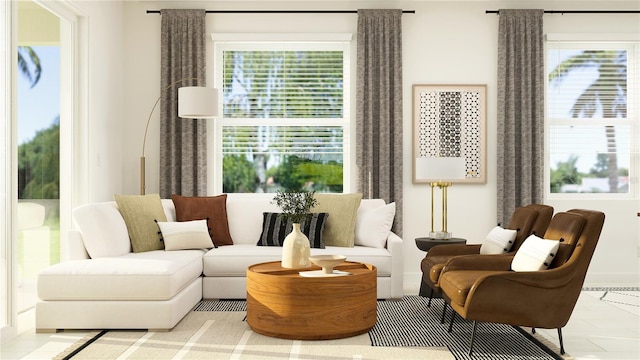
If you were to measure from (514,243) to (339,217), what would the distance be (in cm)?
162

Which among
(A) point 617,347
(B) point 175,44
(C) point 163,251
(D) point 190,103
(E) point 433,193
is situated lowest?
(A) point 617,347

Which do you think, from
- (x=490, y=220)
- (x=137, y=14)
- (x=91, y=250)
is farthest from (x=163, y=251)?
(x=490, y=220)

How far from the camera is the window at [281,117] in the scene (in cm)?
679

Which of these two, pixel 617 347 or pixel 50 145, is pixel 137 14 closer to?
pixel 50 145

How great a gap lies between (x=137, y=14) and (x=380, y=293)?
12.7 feet

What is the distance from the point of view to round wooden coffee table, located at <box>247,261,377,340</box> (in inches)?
160

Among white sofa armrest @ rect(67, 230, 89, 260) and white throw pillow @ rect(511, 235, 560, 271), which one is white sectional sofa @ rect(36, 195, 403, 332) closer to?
white sofa armrest @ rect(67, 230, 89, 260)

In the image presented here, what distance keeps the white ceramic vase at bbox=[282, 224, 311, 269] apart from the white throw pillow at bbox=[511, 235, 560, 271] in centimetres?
140

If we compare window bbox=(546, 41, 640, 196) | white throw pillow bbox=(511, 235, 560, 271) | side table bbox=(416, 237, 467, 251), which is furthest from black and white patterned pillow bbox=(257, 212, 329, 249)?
window bbox=(546, 41, 640, 196)

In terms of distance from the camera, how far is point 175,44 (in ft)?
21.8

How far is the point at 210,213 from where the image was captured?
583 cm

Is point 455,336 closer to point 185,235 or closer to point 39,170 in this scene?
point 185,235

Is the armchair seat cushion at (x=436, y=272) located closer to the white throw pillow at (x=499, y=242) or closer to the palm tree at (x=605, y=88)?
the white throw pillow at (x=499, y=242)

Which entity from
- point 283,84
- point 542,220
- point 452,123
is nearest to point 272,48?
point 283,84
